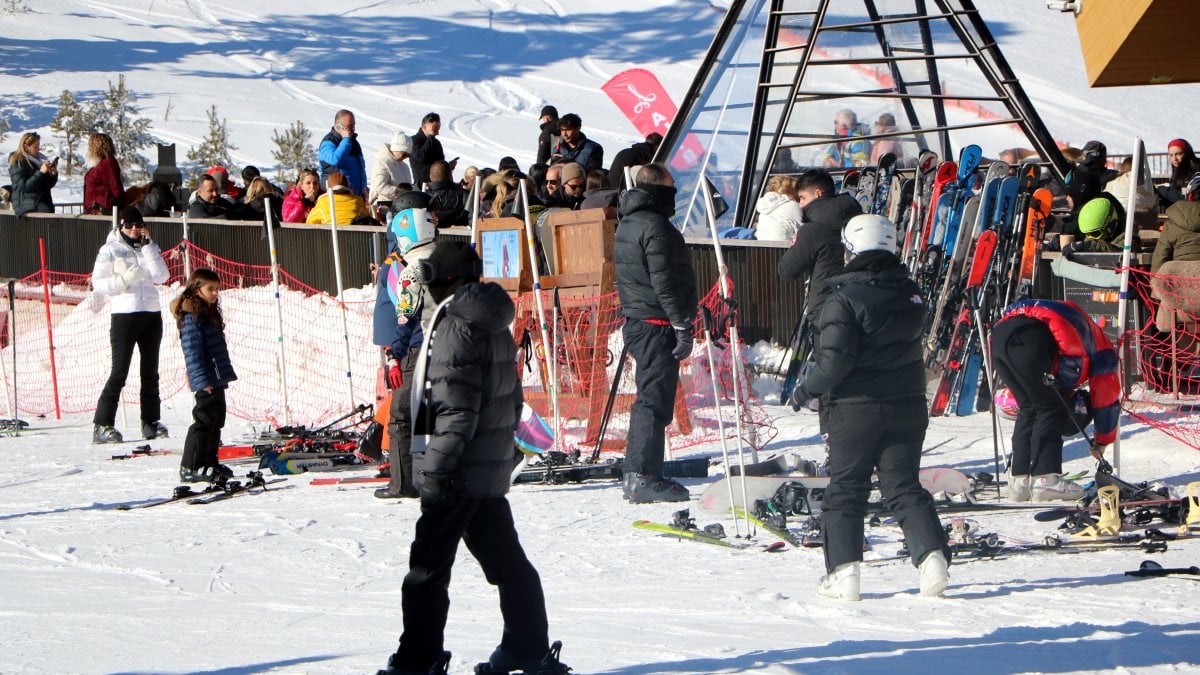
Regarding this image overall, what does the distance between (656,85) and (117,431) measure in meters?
9.85

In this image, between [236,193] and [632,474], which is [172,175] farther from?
[632,474]

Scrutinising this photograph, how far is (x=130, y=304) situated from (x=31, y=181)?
934cm

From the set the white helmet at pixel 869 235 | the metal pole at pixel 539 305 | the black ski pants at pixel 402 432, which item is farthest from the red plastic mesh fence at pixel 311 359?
the white helmet at pixel 869 235

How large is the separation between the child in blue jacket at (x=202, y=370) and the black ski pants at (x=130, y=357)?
2.25 m

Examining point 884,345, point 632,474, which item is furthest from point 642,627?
point 632,474

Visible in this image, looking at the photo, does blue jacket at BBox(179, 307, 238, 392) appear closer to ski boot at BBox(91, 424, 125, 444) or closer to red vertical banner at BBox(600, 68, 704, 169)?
ski boot at BBox(91, 424, 125, 444)

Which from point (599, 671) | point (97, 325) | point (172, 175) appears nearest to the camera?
point (599, 671)

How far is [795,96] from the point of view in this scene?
15188mm

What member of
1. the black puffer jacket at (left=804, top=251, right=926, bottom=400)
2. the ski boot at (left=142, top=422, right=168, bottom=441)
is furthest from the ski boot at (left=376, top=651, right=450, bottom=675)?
the ski boot at (left=142, top=422, right=168, bottom=441)

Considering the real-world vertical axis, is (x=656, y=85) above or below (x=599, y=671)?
above

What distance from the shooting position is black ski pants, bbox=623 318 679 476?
362 inches

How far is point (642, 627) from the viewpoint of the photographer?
630 cm

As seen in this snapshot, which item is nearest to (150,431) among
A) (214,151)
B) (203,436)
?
(203,436)

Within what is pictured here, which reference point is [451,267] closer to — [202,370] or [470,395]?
[470,395]
